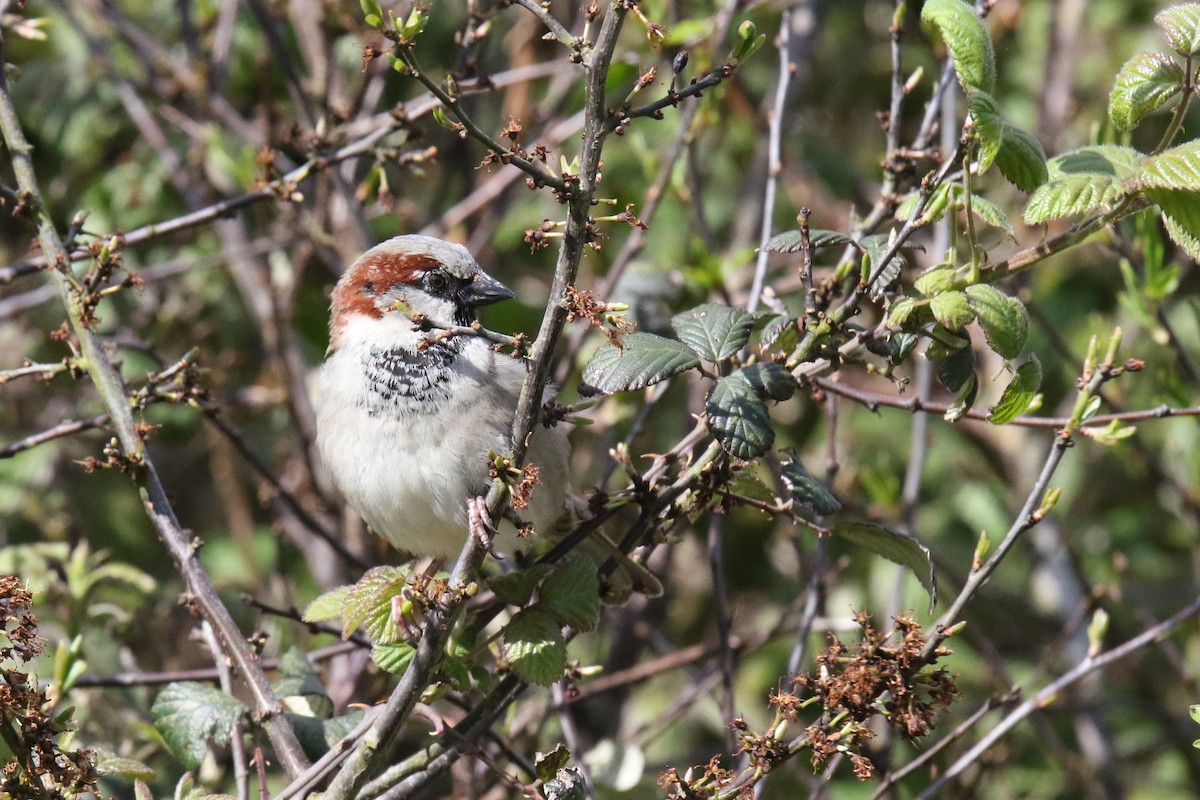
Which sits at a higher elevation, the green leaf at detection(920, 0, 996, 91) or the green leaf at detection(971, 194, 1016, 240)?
the green leaf at detection(920, 0, 996, 91)

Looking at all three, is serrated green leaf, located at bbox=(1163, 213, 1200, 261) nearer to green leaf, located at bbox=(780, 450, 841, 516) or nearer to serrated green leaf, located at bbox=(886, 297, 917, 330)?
serrated green leaf, located at bbox=(886, 297, 917, 330)

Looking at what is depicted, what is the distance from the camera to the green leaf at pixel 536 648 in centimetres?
170

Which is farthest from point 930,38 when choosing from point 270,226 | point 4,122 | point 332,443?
point 270,226

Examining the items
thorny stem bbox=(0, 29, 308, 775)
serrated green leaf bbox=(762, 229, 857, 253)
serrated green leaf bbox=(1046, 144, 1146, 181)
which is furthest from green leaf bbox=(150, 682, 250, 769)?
serrated green leaf bbox=(1046, 144, 1146, 181)

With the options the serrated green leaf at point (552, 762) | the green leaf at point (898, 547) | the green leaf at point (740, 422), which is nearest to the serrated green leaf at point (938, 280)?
the green leaf at point (740, 422)

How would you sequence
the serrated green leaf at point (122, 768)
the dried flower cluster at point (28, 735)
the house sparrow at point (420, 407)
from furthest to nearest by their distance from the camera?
the house sparrow at point (420, 407) < the serrated green leaf at point (122, 768) < the dried flower cluster at point (28, 735)

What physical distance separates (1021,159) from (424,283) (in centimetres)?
136

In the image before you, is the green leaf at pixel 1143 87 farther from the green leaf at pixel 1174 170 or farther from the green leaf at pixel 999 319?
the green leaf at pixel 999 319

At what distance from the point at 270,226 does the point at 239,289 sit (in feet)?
0.75

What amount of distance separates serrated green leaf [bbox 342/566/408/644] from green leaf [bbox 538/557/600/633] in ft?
0.67

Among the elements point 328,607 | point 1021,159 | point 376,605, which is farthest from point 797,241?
point 328,607

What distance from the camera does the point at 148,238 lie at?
2314 millimetres

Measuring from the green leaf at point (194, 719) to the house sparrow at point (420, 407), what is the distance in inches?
21.5

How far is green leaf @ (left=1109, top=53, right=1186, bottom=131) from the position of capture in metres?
1.53
